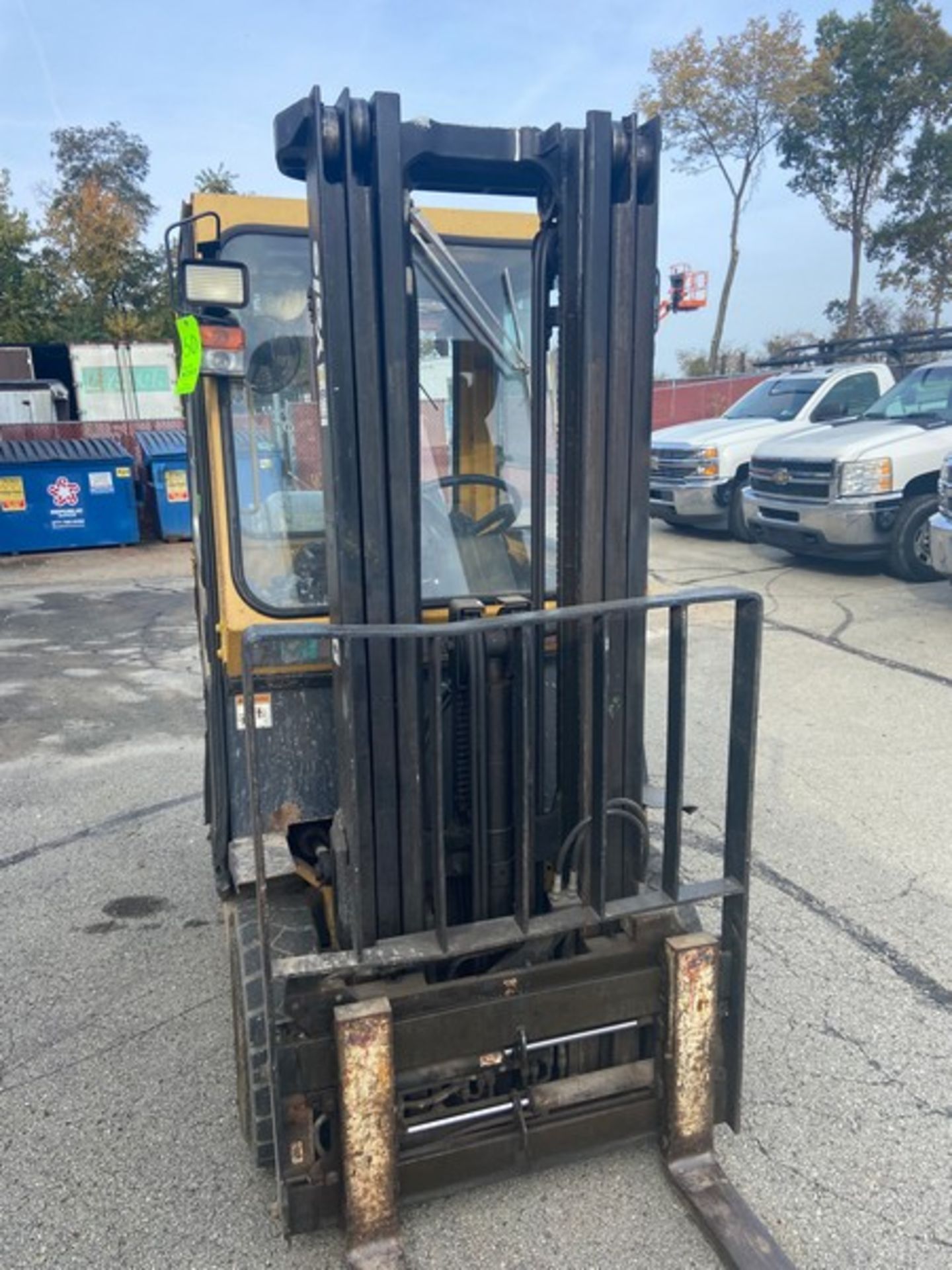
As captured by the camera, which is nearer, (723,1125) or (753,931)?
(723,1125)

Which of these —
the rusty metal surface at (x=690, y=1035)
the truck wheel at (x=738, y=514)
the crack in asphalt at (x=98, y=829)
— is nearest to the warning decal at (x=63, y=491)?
the truck wheel at (x=738, y=514)

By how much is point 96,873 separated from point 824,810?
3643 millimetres

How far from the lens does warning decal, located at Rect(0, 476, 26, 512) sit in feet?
42.8

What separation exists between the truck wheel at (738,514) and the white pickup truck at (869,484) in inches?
66.4

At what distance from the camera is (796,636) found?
820 centimetres

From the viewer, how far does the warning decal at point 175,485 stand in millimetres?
14148

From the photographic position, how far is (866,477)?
9.70 m

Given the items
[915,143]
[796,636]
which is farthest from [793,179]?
[796,636]

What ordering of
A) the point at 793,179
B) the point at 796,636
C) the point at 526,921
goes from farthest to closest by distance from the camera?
the point at 793,179, the point at 796,636, the point at 526,921

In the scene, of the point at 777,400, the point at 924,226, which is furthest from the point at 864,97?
the point at 777,400

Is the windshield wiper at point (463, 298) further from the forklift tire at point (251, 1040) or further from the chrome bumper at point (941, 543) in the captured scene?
the chrome bumper at point (941, 543)

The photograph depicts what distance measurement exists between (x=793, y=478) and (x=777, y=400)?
3721 millimetres

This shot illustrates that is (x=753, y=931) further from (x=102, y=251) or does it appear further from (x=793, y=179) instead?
(x=102, y=251)

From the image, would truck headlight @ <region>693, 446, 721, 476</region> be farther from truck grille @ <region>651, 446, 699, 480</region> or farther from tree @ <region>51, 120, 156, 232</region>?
tree @ <region>51, 120, 156, 232</region>
